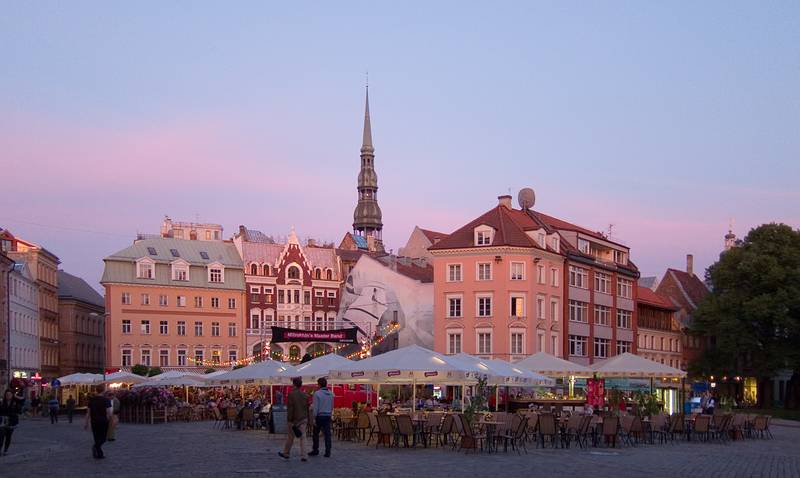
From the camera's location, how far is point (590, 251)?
7925cm

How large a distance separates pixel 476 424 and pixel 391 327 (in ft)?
170

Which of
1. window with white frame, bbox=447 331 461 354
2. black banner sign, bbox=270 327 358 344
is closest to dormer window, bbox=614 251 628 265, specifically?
window with white frame, bbox=447 331 461 354

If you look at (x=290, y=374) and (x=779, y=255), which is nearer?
(x=290, y=374)

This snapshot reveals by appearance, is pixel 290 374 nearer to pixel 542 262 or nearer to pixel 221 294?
pixel 542 262

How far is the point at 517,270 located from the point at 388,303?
16.4 metres

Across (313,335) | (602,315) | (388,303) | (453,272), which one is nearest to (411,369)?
(453,272)

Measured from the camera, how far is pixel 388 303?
8362 centimetres

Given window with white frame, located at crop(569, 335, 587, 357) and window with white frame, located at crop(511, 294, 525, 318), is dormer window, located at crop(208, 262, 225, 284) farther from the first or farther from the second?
window with white frame, located at crop(569, 335, 587, 357)

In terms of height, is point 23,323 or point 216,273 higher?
point 216,273

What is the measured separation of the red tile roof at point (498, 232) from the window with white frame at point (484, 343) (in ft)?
18.5

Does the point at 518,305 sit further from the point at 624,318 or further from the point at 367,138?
the point at 367,138

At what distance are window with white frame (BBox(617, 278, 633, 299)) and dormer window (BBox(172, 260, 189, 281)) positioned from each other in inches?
1351

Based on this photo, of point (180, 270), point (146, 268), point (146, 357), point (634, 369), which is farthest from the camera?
point (180, 270)

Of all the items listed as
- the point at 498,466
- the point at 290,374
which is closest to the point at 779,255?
the point at 290,374
